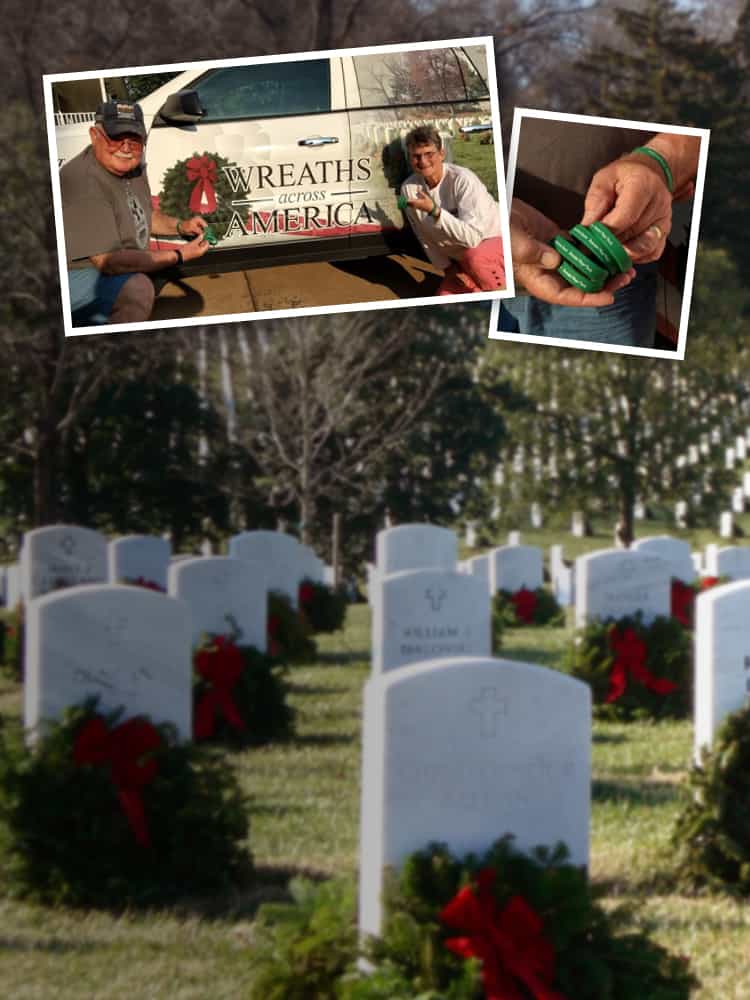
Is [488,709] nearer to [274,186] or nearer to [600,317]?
[600,317]

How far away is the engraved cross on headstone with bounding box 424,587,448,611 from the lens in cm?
759

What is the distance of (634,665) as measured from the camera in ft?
31.7

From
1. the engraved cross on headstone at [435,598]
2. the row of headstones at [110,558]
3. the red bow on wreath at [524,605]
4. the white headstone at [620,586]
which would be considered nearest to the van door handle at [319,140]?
the engraved cross on headstone at [435,598]

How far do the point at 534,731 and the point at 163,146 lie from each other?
5.69ft

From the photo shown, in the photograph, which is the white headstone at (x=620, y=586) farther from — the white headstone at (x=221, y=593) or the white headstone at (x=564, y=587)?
the white headstone at (x=564, y=587)

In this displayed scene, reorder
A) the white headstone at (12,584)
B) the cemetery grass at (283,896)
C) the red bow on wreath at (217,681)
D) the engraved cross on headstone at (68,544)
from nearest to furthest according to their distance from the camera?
the cemetery grass at (283,896) → the red bow on wreath at (217,681) → the engraved cross on headstone at (68,544) → the white headstone at (12,584)

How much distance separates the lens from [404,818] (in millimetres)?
3678

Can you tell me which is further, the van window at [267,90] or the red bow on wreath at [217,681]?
the red bow on wreath at [217,681]

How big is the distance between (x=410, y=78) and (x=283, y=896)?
3.36 meters

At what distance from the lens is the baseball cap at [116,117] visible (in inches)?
127

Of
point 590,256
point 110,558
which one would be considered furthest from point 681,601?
point 590,256

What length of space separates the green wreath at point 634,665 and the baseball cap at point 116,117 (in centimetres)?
683

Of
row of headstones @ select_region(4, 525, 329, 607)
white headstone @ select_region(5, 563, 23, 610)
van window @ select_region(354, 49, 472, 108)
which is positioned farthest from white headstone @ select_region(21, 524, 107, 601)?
van window @ select_region(354, 49, 472, 108)

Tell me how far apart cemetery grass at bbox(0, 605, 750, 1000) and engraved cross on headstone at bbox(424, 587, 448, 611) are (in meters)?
0.98
